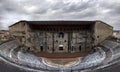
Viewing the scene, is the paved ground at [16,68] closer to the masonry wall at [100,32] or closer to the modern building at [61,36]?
the masonry wall at [100,32]

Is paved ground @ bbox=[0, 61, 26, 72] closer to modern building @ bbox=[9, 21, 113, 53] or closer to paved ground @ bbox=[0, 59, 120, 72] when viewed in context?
paved ground @ bbox=[0, 59, 120, 72]

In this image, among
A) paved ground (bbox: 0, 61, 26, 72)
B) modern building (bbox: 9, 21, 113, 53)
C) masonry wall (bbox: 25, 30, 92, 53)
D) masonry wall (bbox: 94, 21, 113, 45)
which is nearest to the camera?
paved ground (bbox: 0, 61, 26, 72)

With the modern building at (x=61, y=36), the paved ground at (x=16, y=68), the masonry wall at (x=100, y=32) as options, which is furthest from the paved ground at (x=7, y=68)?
the masonry wall at (x=100, y=32)

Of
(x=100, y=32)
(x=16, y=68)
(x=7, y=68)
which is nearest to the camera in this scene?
(x=7, y=68)

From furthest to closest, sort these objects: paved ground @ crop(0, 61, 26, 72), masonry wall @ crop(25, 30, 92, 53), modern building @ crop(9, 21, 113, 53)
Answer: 1. masonry wall @ crop(25, 30, 92, 53)
2. modern building @ crop(9, 21, 113, 53)
3. paved ground @ crop(0, 61, 26, 72)

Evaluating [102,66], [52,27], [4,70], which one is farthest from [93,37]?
[4,70]

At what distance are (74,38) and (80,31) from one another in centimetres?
187

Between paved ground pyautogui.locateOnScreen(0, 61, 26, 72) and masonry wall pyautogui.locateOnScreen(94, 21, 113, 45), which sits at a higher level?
masonry wall pyautogui.locateOnScreen(94, 21, 113, 45)

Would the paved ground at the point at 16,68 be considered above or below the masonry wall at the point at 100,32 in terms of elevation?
below

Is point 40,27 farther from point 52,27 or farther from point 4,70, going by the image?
point 4,70

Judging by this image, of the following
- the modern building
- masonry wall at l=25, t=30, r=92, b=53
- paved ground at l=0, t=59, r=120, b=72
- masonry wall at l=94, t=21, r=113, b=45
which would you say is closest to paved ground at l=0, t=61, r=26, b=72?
paved ground at l=0, t=59, r=120, b=72

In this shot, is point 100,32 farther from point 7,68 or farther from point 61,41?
point 7,68

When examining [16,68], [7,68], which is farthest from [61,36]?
[7,68]

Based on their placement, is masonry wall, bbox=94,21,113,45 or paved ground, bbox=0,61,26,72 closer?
paved ground, bbox=0,61,26,72
